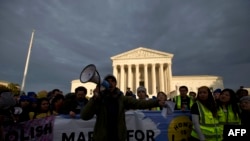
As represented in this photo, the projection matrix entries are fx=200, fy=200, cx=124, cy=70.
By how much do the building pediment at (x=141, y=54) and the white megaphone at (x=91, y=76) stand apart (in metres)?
58.4

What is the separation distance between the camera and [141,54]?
6150 cm

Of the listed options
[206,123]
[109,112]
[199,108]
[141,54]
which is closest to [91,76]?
[109,112]

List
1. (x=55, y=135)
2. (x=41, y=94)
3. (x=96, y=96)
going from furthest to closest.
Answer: (x=41, y=94)
(x=55, y=135)
(x=96, y=96)

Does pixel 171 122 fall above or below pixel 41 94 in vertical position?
below

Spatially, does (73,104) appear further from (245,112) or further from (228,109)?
(245,112)

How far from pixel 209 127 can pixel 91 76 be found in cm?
246

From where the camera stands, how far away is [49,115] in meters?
4.77

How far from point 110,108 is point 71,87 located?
71145 mm

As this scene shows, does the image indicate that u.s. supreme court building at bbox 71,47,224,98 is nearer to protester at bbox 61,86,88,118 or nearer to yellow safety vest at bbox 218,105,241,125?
protester at bbox 61,86,88,118

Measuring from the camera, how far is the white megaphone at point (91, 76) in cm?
261

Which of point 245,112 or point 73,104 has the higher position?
point 73,104

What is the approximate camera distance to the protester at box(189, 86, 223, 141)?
3.63 meters

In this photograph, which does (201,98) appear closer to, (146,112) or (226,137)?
(226,137)

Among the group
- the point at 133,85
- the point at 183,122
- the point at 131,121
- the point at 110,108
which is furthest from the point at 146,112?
the point at 133,85
